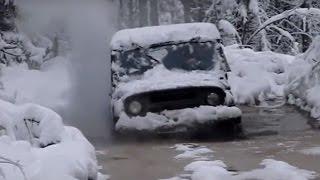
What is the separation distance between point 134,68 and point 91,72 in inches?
314

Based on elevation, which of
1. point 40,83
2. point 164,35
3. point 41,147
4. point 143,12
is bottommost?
point 40,83

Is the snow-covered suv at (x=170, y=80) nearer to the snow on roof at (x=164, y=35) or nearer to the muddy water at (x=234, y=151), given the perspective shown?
the snow on roof at (x=164, y=35)

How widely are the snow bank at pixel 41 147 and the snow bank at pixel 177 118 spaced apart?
7.41 ft

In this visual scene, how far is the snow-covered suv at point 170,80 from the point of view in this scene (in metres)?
9.91

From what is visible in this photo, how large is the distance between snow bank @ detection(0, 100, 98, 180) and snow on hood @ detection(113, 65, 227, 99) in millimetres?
2490

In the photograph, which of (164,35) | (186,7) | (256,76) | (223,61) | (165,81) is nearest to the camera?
(165,81)

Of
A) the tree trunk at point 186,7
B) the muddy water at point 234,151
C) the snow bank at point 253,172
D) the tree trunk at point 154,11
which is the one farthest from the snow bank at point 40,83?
the tree trunk at point 186,7

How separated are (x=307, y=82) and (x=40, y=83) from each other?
37.9 feet

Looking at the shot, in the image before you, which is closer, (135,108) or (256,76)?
(135,108)

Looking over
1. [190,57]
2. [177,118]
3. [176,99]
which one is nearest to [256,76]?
[190,57]

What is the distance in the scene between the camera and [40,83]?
72.7ft

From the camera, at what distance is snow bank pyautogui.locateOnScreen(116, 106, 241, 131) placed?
9.85 meters

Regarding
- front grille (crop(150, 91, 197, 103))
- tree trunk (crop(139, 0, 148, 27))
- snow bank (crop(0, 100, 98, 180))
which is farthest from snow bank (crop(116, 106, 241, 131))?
tree trunk (crop(139, 0, 148, 27))

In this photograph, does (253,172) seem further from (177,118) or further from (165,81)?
(165,81)
